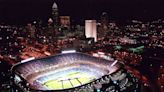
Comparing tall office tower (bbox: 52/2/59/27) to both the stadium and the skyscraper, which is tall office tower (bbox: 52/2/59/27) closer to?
the skyscraper

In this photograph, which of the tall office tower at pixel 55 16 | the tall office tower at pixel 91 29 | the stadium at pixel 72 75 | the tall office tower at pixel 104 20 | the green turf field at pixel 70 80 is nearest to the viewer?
the stadium at pixel 72 75

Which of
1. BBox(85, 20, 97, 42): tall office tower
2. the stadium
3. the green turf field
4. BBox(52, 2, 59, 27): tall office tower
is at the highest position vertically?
BBox(52, 2, 59, 27): tall office tower

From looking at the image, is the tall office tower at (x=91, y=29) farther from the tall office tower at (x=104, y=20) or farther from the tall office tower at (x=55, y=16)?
the tall office tower at (x=55, y=16)

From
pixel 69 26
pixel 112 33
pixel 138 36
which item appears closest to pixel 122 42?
pixel 138 36

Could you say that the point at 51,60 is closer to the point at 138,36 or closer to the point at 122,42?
the point at 122,42

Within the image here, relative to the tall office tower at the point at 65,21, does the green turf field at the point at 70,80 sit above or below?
below

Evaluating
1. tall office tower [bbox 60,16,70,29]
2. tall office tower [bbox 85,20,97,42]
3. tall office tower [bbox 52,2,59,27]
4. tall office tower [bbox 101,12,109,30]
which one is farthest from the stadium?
tall office tower [bbox 52,2,59,27]

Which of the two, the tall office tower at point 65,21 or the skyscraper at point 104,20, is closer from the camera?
the skyscraper at point 104,20

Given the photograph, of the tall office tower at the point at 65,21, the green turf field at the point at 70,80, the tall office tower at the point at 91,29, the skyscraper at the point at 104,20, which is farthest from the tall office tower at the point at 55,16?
the green turf field at the point at 70,80

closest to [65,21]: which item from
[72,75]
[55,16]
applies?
[55,16]
